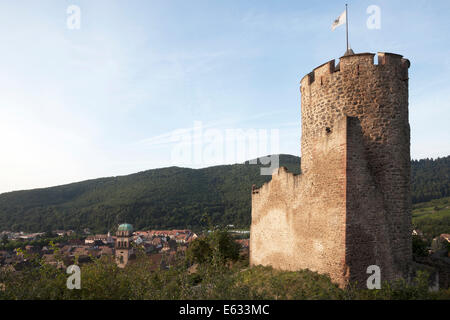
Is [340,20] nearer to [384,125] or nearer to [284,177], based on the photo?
[384,125]

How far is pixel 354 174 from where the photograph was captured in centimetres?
976

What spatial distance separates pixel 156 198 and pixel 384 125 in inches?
5082

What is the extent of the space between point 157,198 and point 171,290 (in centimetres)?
12908

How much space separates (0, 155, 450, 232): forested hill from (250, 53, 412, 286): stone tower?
277 feet

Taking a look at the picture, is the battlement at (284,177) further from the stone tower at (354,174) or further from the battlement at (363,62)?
the battlement at (363,62)

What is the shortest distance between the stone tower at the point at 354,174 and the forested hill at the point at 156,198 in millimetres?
84358

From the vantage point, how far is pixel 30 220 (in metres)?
127

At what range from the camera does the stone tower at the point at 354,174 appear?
9.65 meters

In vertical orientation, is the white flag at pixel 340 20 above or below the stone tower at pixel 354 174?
above

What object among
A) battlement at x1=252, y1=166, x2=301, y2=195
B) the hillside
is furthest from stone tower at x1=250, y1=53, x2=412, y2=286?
the hillside

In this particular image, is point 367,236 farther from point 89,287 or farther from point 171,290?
point 89,287

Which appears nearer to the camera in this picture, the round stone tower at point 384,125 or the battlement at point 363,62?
the round stone tower at point 384,125

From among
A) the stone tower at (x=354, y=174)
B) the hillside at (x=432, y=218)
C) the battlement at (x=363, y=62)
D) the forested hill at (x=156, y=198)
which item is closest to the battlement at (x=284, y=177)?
the stone tower at (x=354, y=174)
